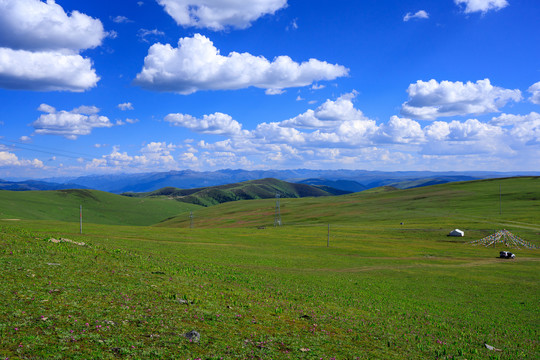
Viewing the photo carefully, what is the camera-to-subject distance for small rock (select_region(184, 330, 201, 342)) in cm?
1514

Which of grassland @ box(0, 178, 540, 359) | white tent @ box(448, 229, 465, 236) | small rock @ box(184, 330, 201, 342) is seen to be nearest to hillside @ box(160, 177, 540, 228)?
white tent @ box(448, 229, 465, 236)

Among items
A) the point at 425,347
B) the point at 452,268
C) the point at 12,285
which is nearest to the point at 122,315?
the point at 12,285

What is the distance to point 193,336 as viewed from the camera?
15.3 metres

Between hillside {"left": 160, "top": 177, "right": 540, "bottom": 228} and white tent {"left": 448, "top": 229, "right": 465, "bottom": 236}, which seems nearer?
white tent {"left": 448, "top": 229, "right": 465, "bottom": 236}

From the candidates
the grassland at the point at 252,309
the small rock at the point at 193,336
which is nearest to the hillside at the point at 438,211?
the grassland at the point at 252,309

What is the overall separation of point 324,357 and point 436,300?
84.6 ft

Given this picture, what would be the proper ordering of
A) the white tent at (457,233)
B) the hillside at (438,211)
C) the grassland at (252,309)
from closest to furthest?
1. the grassland at (252,309)
2. the white tent at (457,233)
3. the hillside at (438,211)

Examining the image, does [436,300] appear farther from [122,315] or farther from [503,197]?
[503,197]

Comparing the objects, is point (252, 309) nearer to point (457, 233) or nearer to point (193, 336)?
point (193, 336)

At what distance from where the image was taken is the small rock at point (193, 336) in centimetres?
1514

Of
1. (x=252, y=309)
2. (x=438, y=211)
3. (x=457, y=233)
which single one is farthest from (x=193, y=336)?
(x=438, y=211)

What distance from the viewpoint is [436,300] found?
3559cm

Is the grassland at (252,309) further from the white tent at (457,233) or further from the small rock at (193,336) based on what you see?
the white tent at (457,233)

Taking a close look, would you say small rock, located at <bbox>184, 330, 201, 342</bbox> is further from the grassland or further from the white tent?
the white tent
